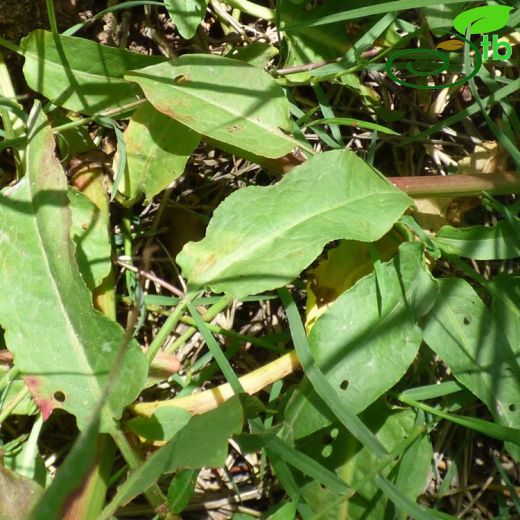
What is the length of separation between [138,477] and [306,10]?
4.07 feet

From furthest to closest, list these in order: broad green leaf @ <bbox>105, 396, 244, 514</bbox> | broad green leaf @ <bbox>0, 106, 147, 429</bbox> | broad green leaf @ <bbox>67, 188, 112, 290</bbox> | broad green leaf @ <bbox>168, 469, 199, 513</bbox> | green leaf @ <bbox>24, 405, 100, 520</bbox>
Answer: broad green leaf @ <bbox>67, 188, 112, 290</bbox> → broad green leaf @ <bbox>0, 106, 147, 429</bbox> → broad green leaf @ <bbox>168, 469, 199, 513</bbox> → broad green leaf @ <bbox>105, 396, 244, 514</bbox> → green leaf @ <bbox>24, 405, 100, 520</bbox>

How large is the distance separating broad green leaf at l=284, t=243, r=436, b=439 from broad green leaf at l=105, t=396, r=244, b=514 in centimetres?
36

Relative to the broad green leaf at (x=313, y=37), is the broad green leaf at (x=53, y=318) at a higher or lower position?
lower

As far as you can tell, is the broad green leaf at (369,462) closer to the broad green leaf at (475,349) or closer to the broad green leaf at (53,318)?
the broad green leaf at (475,349)

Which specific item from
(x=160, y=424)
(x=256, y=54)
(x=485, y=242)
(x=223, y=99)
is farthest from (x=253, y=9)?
(x=160, y=424)

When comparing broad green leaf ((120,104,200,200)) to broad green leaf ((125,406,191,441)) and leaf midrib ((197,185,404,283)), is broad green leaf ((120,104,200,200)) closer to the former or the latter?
leaf midrib ((197,185,404,283))

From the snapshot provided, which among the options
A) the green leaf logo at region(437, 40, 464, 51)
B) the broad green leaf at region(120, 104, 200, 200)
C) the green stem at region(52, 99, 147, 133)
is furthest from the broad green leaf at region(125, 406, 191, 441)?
the green leaf logo at region(437, 40, 464, 51)

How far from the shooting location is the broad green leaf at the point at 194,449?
126cm

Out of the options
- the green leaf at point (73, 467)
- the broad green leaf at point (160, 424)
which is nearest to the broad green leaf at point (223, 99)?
the broad green leaf at point (160, 424)

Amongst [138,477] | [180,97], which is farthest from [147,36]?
[138,477]

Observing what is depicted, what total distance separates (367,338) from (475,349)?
0.99ft

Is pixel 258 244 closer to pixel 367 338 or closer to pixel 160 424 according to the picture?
pixel 367 338

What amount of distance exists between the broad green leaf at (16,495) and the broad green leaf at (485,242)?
1091 mm

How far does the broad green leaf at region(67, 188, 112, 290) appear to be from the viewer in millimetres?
1757
